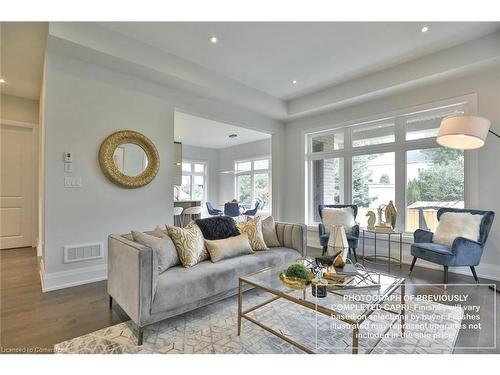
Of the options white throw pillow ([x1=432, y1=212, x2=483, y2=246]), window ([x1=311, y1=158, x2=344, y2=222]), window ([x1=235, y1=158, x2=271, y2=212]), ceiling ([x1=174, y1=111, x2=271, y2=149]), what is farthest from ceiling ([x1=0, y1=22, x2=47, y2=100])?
window ([x1=235, y1=158, x2=271, y2=212])

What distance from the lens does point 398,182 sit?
421 centimetres

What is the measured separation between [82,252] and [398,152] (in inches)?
195

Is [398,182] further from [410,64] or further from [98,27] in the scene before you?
[98,27]

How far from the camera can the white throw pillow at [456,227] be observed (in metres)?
3.11

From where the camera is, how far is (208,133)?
755 centimetres

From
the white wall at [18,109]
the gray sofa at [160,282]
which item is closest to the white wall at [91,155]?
the gray sofa at [160,282]

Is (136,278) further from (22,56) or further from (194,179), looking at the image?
(194,179)

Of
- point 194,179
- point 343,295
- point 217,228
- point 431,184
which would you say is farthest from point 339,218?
point 194,179

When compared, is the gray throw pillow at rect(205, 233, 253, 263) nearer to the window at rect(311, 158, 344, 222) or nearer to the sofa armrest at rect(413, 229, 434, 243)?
the sofa armrest at rect(413, 229, 434, 243)

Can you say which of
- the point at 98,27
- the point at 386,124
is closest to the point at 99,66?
the point at 98,27

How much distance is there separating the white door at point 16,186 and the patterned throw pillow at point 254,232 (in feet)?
15.1

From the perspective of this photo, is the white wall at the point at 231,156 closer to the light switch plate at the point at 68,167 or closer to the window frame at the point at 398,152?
the window frame at the point at 398,152

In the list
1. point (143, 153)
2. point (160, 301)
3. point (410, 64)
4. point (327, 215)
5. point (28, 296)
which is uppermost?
point (410, 64)
